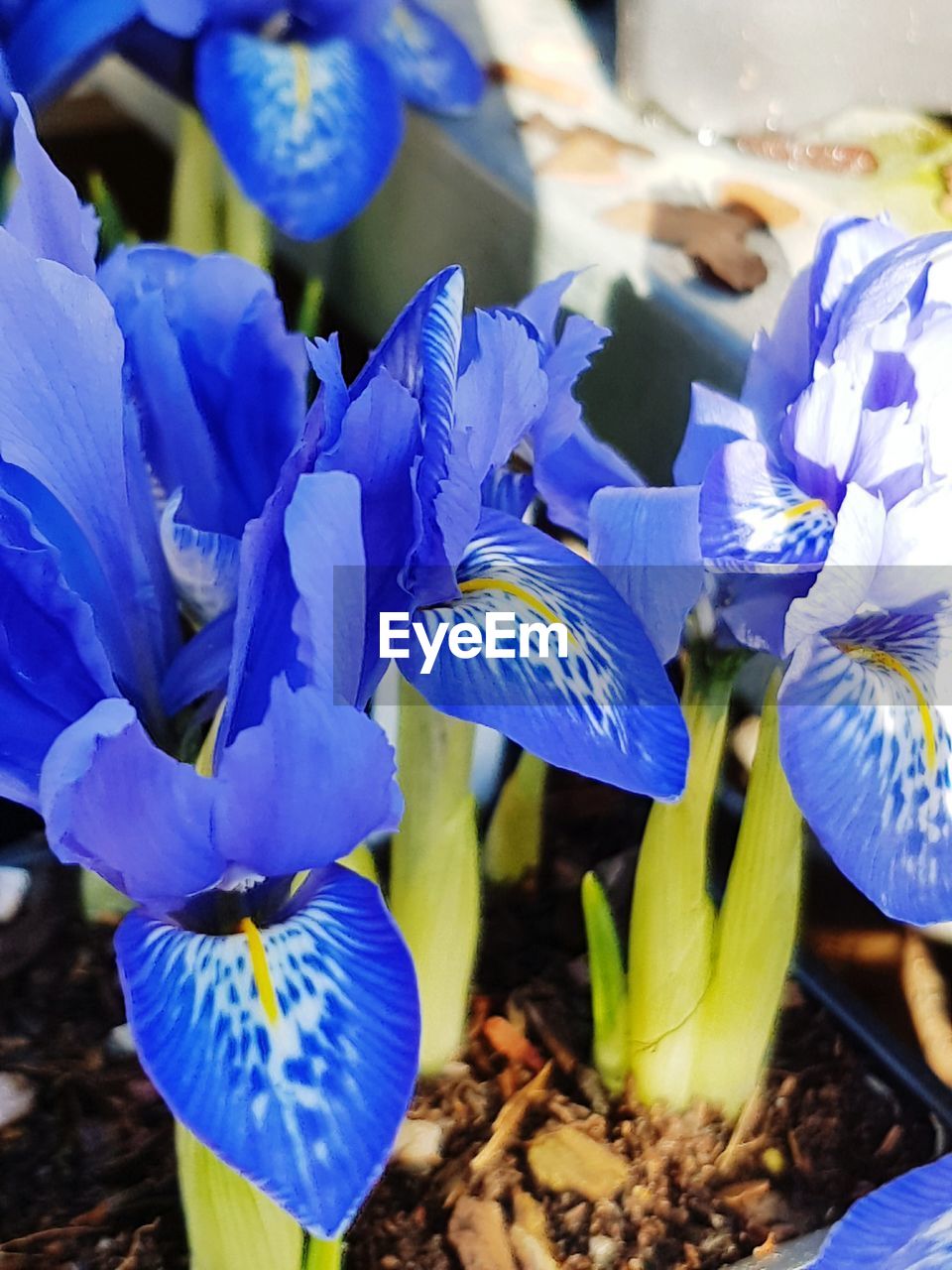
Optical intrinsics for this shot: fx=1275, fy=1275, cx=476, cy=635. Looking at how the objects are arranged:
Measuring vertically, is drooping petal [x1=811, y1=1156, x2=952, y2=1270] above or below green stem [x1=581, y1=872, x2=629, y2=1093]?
above

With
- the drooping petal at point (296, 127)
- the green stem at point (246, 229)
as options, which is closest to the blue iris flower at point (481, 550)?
the drooping petal at point (296, 127)

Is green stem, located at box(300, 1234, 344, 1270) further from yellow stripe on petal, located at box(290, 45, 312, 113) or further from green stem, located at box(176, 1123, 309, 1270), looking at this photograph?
yellow stripe on petal, located at box(290, 45, 312, 113)

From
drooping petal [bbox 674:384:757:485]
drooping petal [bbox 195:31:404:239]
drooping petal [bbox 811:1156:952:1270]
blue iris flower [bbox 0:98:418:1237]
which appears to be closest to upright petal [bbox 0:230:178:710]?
blue iris flower [bbox 0:98:418:1237]

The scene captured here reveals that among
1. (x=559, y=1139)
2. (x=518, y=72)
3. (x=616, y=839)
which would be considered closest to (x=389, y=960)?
(x=559, y=1139)

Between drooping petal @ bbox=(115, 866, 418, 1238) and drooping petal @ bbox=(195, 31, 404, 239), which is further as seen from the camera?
drooping petal @ bbox=(195, 31, 404, 239)

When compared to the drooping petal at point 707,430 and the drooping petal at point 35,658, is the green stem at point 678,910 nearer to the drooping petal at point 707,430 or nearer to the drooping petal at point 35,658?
the drooping petal at point 707,430
